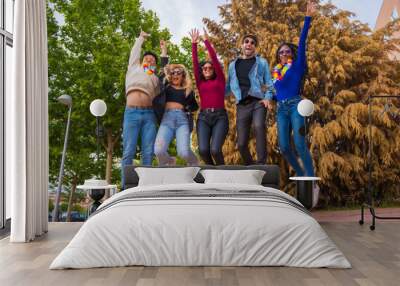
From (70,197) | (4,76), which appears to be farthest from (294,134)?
→ (70,197)

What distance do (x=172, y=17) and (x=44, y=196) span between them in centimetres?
444

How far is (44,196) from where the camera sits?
205 inches

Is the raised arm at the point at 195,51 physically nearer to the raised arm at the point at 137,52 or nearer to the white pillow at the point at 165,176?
the raised arm at the point at 137,52

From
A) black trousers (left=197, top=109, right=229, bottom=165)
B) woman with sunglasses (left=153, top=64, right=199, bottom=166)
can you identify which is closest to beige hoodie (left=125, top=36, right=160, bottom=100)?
woman with sunglasses (left=153, top=64, right=199, bottom=166)

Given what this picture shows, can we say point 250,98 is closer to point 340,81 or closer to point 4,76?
point 340,81

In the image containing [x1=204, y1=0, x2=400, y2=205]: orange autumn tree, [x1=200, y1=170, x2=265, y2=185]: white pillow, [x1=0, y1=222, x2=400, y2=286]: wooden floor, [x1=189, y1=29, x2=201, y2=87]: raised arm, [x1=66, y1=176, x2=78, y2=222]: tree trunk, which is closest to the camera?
[x1=0, y1=222, x2=400, y2=286]: wooden floor

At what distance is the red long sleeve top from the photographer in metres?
6.04

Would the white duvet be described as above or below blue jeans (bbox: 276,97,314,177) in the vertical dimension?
below

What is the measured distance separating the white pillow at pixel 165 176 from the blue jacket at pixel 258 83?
1168 millimetres

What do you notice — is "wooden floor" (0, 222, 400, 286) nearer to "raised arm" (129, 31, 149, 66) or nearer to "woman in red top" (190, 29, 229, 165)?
"woman in red top" (190, 29, 229, 165)

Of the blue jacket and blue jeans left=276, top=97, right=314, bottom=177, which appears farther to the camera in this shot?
blue jeans left=276, top=97, right=314, bottom=177

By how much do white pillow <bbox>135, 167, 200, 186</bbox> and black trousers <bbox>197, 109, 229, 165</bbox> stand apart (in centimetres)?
51

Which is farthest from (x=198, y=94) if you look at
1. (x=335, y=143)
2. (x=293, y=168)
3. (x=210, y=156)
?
(x=335, y=143)

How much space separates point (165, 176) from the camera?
5414 millimetres
